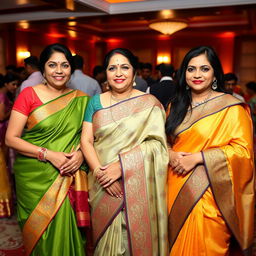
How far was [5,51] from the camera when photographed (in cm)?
795

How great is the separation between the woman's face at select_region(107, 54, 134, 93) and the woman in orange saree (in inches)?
13.6

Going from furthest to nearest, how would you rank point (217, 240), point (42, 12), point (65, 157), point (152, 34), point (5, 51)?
point (152, 34) < point (5, 51) < point (42, 12) < point (65, 157) < point (217, 240)

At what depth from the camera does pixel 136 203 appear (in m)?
1.71

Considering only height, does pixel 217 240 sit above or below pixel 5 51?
below

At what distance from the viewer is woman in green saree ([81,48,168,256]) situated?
171cm

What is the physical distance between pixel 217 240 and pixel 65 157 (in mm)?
962

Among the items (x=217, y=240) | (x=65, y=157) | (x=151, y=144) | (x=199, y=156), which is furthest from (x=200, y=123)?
(x=65, y=157)

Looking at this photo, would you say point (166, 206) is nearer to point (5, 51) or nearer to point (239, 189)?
point (239, 189)

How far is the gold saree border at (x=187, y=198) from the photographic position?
1.70 metres

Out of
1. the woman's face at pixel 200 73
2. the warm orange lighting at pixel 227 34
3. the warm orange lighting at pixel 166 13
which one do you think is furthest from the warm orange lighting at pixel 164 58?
the woman's face at pixel 200 73

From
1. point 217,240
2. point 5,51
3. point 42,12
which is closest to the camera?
point 217,240

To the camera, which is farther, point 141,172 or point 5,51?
point 5,51

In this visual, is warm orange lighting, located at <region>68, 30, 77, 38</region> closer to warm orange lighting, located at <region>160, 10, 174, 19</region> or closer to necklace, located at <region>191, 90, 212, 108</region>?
warm orange lighting, located at <region>160, 10, 174, 19</region>

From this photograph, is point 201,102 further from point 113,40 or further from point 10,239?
point 113,40
